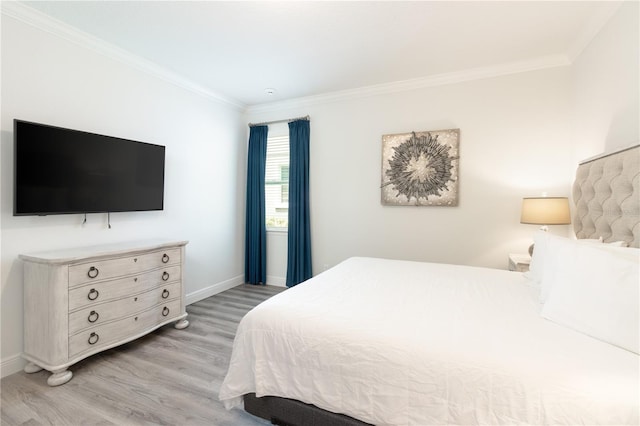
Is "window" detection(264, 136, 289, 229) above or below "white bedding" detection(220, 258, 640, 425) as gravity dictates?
above

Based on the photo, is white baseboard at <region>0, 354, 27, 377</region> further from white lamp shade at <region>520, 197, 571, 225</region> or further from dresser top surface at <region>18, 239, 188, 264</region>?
white lamp shade at <region>520, 197, 571, 225</region>

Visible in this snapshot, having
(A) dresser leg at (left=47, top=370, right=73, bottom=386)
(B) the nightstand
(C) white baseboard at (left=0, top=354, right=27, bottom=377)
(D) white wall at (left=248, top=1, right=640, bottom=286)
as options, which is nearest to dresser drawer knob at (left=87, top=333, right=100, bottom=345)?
(A) dresser leg at (left=47, top=370, right=73, bottom=386)

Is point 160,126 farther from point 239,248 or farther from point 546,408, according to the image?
point 546,408

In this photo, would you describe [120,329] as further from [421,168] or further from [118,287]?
[421,168]

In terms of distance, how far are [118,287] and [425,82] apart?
3856 mm

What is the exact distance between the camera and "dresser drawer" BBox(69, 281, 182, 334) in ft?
7.33

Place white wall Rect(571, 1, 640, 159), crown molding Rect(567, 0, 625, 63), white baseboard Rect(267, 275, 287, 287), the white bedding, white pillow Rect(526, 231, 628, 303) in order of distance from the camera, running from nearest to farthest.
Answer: the white bedding, white pillow Rect(526, 231, 628, 303), white wall Rect(571, 1, 640, 159), crown molding Rect(567, 0, 625, 63), white baseboard Rect(267, 275, 287, 287)

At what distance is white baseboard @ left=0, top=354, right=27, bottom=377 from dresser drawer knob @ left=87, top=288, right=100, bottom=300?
720 mm

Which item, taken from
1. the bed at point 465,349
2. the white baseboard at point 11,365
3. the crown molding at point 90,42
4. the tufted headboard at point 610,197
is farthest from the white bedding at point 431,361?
the crown molding at point 90,42

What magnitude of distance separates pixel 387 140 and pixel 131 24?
2.87 metres

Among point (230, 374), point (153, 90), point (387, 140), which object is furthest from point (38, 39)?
point (387, 140)

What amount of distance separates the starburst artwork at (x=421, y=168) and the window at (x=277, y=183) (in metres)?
1.54

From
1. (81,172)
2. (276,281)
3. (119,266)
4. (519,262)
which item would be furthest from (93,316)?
(519,262)

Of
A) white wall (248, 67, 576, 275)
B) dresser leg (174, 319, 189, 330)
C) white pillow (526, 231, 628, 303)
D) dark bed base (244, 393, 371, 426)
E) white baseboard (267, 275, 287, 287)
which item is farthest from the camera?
white baseboard (267, 275, 287, 287)
